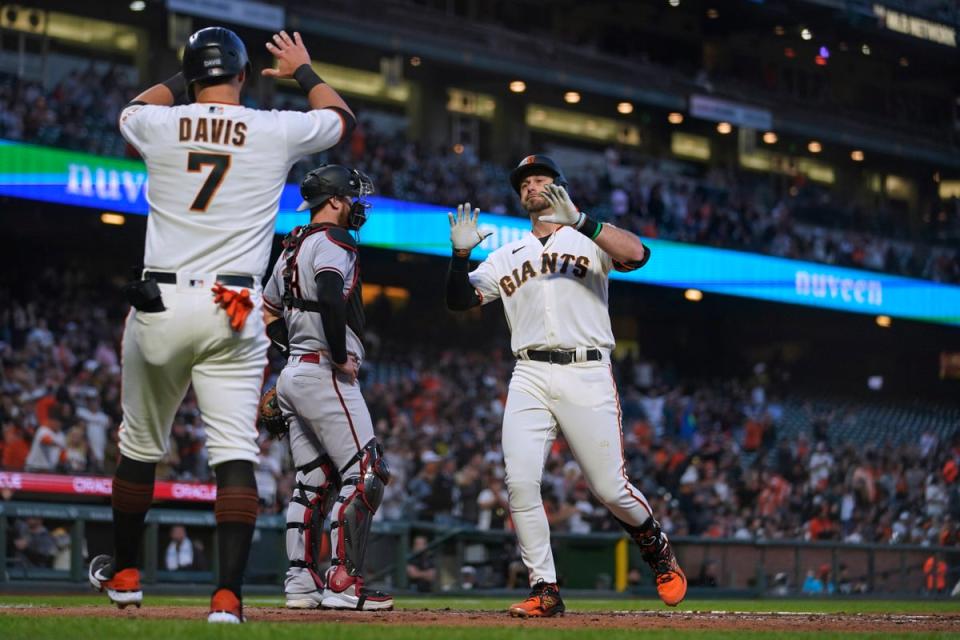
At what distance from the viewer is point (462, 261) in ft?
24.5

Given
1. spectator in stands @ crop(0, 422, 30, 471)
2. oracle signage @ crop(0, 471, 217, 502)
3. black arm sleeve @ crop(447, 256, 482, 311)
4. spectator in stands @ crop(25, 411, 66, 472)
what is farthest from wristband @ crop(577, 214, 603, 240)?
spectator in stands @ crop(0, 422, 30, 471)

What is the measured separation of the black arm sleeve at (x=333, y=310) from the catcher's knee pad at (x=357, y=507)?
55cm

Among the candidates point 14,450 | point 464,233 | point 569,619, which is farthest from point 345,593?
point 14,450

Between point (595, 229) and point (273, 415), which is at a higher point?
point (595, 229)

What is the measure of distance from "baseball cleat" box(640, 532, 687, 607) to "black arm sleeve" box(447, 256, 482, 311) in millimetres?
1497

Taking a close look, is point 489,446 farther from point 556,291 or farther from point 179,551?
point 556,291

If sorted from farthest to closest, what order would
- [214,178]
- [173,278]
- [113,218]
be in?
[113,218]
[214,178]
[173,278]

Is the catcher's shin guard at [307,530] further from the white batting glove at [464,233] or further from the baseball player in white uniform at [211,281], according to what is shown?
the baseball player in white uniform at [211,281]

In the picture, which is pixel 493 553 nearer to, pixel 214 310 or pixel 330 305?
pixel 330 305

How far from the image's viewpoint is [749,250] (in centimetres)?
3097

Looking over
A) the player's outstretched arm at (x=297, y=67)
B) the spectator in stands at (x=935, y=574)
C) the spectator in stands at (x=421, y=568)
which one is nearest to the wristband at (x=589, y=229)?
the player's outstretched arm at (x=297, y=67)

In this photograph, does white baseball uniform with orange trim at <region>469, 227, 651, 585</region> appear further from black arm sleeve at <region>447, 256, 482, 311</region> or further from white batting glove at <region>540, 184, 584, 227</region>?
white batting glove at <region>540, 184, 584, 227</region>

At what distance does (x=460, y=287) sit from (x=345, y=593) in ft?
5.29

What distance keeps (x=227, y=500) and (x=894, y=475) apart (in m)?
22.5
